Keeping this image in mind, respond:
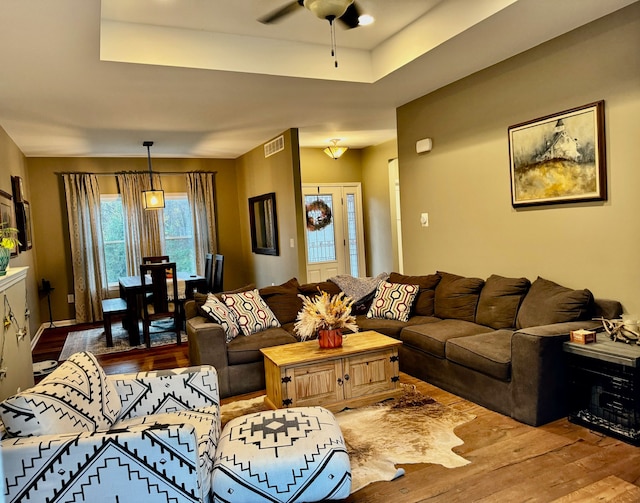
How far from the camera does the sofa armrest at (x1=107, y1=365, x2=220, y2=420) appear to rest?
2.50m

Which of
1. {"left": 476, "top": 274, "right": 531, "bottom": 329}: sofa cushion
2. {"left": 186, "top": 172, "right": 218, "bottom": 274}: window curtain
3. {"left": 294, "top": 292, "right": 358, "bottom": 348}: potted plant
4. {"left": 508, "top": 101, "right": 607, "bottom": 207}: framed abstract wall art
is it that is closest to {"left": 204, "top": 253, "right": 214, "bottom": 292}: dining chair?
{"left": 186, "top": 172, "right": 218, "bottom": 274}: window curtain

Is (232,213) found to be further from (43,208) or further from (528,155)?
(528,155)

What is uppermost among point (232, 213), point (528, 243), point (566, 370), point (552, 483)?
point (232, 213)

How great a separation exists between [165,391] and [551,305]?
2683 millimetres

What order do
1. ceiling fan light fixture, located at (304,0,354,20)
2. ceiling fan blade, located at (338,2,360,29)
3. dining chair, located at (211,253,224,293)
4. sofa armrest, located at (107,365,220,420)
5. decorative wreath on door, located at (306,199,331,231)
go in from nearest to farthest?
1. sofa armrest, located at (107,365,220,420)
2. ceiling fan light fixture, located at (304,0,354,20)
3. ceiling fan blade, located at (338,2,360,29)
4. dining chair, located at (211,253,224,293)
5. decorative wreath on door, located at (306,199,331,231)

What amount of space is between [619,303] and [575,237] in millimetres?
577

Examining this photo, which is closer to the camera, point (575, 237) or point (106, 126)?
point (575, 237)

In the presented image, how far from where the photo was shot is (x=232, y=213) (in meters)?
8.88

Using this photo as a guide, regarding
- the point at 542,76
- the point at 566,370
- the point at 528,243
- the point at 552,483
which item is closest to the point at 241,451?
the point at 552,483

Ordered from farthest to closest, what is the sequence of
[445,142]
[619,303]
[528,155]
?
1. [445,142]
2. [528,155]
3. [619,303]

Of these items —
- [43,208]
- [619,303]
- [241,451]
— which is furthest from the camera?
[43,208]

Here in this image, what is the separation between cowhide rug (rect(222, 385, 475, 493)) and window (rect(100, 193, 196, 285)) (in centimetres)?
527

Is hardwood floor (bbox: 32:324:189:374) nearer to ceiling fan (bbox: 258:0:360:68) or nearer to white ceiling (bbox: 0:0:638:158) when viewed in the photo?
white ceiling (bbox: 0:0:638:158)

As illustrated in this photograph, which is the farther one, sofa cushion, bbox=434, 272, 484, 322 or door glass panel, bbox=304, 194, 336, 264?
door glass panel, bbox=304, 194, 336, 264
